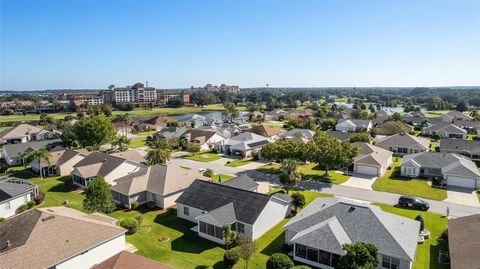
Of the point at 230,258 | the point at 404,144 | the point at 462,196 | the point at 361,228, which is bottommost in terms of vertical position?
the point at 462,196

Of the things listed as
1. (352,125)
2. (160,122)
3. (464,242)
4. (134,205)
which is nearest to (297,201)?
(464,242)

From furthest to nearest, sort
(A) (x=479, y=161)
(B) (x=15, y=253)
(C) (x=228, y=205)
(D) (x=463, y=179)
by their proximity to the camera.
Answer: (A) (x=479, y=161), (D) (x=463, y=179), (C) (x=228, y=205), (B) (x=15, y=253)

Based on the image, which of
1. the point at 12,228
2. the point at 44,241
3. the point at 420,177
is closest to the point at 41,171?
the point at 12,228

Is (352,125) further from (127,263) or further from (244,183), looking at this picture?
(127,263)

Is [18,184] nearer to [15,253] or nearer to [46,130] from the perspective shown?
[15,253]

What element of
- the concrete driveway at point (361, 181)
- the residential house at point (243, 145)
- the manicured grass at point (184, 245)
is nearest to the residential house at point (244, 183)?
the manicured grass at point (184, 245)

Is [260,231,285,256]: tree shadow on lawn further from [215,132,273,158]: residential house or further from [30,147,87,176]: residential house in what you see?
[30,147,87,176]: residential house
